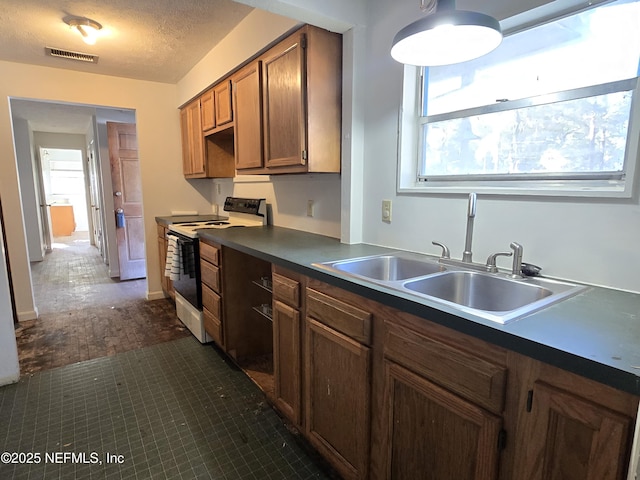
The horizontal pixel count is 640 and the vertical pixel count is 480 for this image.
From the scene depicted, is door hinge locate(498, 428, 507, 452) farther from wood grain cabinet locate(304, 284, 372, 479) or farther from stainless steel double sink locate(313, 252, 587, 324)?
wood grain cabinet locate(304, 284, 372, 479)

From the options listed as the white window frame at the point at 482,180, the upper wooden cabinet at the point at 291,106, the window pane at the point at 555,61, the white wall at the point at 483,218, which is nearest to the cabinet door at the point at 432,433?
the white wall at the point at 483,218

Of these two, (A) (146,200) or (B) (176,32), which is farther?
(A) (146,200)

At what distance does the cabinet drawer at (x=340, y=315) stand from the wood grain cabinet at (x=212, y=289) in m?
1.09

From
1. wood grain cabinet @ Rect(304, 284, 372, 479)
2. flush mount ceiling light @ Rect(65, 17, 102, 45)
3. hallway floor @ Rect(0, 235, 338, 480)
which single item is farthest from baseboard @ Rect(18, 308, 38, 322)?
wood grain cabinet @ Rect(304, 284, 372, 479)

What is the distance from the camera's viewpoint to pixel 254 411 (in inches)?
76.4

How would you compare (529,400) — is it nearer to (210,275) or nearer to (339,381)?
(339,381)

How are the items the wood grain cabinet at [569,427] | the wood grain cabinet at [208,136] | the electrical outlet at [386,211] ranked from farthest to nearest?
the wood grain cabinet at [208,136] < the electrical outlet at [386,211] < the wood grain cabinet at [569,427]

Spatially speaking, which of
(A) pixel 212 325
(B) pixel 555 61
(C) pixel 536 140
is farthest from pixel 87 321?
(B) pixel 555 61

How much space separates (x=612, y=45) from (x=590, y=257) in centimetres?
72

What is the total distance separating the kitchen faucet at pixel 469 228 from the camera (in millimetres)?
1386

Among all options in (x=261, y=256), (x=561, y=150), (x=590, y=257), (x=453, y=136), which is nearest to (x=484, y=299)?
(x=590, y=257)

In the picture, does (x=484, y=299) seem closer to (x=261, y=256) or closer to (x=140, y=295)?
(x=261, y=256)

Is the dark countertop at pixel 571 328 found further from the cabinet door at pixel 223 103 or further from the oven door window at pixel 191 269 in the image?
the cabinet door at pixel 223 103

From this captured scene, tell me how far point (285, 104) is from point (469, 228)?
1280 mm
